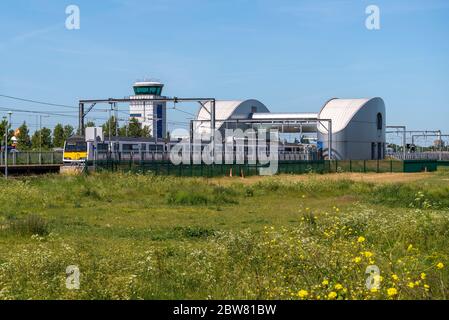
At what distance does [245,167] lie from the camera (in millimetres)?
51344

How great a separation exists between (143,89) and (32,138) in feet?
186

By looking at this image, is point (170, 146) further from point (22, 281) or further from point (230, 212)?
point (22, 281)

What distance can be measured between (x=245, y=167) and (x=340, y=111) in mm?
42467

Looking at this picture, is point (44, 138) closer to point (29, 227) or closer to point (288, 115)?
point (288, 115)

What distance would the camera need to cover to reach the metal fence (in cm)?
4331

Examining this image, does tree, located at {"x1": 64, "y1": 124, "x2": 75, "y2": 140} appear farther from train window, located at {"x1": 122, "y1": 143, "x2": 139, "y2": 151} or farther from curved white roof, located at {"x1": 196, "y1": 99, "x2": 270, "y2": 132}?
train window, located at {"x1": 122, "y1": 143, "x2": 139, "y2": 151}

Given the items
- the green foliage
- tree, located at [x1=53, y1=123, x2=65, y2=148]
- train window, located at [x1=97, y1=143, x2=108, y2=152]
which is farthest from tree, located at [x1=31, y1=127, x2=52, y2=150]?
the green foliage

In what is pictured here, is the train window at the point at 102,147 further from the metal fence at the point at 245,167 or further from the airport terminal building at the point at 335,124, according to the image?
the airport terminal building at the point at 335,124

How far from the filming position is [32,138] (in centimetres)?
9719

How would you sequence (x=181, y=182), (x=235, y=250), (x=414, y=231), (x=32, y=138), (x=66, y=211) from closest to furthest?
(x=235, y=250) → (x=414, y=231) → (x=66, y=211) → (x=181, y=182) → (x=32, y=138)

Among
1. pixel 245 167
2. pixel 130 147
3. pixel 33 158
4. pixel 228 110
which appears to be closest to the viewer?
pixel 245 167

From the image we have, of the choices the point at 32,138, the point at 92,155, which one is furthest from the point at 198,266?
the point at 32,138

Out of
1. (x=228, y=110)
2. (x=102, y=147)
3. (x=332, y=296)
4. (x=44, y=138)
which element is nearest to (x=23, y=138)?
(x=44, y=138)

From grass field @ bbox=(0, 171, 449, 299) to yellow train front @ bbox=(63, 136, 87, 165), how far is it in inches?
1017
